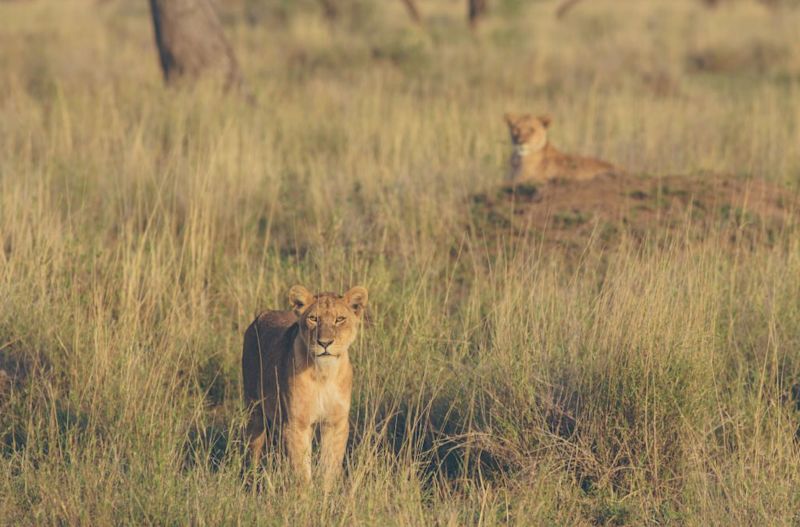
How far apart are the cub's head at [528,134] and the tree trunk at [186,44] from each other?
14.5ft

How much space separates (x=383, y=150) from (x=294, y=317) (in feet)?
15.9

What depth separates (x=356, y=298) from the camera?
4.68 m

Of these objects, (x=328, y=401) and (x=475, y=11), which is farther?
(x=475, y=11)

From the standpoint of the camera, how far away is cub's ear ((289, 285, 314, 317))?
455 centimetres

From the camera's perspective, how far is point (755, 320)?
605 cm

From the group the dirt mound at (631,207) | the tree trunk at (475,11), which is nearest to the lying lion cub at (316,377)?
the dirt mound at (631,207)

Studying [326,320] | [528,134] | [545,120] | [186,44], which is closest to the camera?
[326,320]

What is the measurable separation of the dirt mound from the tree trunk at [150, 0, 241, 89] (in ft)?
17.6

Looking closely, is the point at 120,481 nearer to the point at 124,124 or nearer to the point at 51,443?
the point at 51,443

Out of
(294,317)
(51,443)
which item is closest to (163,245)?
(294,317)

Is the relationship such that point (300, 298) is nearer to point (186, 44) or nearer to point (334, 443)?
point (334, 443)

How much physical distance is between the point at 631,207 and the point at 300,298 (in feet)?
13.0

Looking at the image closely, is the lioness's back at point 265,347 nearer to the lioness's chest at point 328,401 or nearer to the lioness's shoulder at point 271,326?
the lioness's shoulder at point 271,326

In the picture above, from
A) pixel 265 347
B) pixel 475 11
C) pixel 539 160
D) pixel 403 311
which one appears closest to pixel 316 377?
pixel 265 347
